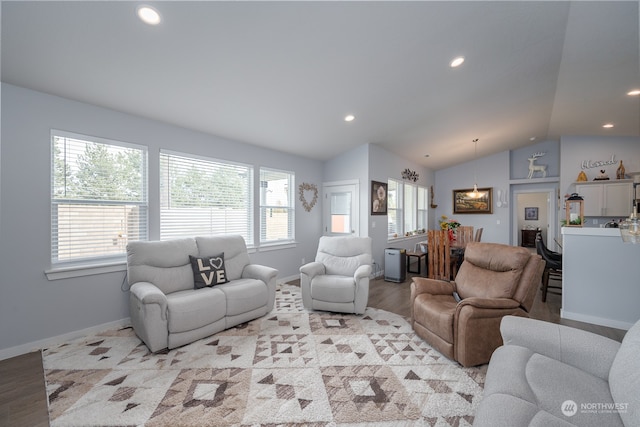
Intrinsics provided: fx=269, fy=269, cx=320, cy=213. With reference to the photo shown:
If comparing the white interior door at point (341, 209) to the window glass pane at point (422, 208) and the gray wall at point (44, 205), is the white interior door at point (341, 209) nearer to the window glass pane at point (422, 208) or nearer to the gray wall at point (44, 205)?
the gray wall at point (44, 205)

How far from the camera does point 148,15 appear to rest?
1.98m

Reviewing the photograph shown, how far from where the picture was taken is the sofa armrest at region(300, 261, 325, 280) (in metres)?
3.54

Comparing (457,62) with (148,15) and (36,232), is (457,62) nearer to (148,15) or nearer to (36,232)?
(148,15)

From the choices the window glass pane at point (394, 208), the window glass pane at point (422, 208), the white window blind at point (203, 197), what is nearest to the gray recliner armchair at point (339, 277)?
the white window blind at point (203, 197)

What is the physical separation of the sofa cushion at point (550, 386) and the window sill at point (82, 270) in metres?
3.68

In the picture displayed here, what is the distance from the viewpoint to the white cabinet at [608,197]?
517cm

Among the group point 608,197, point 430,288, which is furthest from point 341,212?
point 608,197

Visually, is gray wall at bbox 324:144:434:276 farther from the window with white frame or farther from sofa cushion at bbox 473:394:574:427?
sofa cushion at bbox 473:394:574:427

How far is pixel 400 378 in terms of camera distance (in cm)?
213

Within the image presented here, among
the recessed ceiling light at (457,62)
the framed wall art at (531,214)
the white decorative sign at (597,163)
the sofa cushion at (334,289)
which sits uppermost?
the recessed ceiling light at (457,62)

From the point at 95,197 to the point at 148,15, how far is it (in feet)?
6.85

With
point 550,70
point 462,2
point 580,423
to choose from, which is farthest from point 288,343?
point 550,70

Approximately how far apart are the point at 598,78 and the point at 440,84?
6.75 feet

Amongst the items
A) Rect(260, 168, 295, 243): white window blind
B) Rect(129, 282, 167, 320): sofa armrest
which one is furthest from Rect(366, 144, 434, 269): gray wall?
Rect(129, 282, 167, 320): sofa armrest
